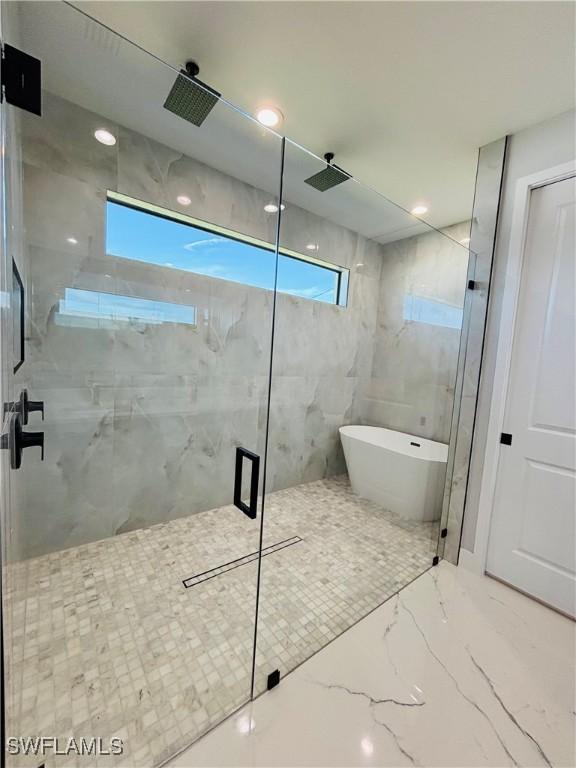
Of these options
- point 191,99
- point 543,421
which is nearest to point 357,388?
point 543,421

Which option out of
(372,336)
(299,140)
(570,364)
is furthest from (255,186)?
(570,364)

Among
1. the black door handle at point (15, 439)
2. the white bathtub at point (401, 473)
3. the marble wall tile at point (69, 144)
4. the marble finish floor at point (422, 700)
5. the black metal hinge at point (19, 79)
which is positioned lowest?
the marble finish floor at point (422, 700)

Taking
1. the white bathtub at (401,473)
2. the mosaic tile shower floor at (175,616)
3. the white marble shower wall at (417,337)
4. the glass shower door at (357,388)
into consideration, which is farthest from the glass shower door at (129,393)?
the white marble shower wall at (417,337)

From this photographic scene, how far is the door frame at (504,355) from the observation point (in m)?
1.80

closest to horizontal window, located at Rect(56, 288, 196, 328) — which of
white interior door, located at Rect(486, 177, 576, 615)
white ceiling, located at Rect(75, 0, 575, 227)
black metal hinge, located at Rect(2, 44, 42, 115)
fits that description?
black metal hinge, located at Rect(2, 44, 42, 115)

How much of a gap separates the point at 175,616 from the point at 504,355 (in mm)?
2284

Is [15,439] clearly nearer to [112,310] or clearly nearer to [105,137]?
[112,310]

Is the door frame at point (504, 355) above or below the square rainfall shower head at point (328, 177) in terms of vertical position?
below

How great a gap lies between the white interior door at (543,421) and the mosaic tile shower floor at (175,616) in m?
0.60

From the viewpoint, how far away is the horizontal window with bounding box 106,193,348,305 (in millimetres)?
1996

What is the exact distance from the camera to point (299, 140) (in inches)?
80.0

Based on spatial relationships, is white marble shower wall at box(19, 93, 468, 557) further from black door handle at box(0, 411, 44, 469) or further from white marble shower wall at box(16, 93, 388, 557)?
black door handle at box(0, 411, 44, 469)

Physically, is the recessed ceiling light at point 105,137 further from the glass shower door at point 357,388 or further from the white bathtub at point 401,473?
the white bathtub at point 401,473

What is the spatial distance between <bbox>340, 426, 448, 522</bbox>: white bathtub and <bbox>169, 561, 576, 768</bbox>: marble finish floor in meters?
0.87
